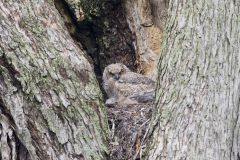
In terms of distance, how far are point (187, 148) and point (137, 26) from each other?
2549 millimetres

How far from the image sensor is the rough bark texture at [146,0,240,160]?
342 centimetres

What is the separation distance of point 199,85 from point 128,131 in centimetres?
90

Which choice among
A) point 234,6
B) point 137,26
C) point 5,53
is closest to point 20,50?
point 5,53

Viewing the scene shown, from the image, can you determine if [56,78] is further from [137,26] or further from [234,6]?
[137,26]

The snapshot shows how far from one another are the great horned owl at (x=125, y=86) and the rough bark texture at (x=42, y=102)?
5.21 feet

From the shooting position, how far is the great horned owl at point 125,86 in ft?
17.9

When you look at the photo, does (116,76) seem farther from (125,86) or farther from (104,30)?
(104,30)

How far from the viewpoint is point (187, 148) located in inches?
132

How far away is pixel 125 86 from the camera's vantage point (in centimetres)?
577

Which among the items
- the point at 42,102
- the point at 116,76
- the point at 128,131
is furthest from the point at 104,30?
the point at 42,102

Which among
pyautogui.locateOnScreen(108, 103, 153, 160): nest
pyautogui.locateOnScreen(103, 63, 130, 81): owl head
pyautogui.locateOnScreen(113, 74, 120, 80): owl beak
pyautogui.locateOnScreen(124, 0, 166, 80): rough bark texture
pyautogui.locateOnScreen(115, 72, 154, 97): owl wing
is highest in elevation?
pyautogui.locateOnScreen(124, 0, 166, 80): rough bark texture

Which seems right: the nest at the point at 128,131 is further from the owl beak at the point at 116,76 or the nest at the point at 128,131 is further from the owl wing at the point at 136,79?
the owl beak at the point at 116,76

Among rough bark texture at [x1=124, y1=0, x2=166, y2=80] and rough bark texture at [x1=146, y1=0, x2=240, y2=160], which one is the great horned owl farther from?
rough bark texture at [x1=146, y1=0, x2=240, y2=160]

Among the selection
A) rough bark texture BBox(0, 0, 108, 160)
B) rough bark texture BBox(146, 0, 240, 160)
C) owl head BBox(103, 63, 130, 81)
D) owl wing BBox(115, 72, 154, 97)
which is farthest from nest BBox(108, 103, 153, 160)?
owl head BBox(103, 63, 130, 81)
